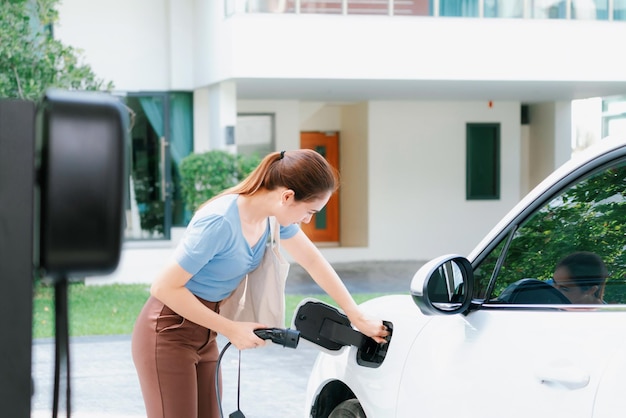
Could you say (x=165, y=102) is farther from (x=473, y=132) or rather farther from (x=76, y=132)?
(x=76, y=132)

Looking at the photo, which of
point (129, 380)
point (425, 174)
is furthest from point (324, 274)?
point (425, 174)

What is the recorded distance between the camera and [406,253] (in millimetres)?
20406

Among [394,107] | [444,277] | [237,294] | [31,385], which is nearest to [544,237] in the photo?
[444,277]

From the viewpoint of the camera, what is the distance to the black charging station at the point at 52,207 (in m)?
1.03

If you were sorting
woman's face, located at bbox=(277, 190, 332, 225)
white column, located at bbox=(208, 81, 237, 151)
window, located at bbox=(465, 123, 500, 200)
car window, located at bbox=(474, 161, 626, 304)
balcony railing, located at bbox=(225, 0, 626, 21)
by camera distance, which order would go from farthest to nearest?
1. window, located at bbox=(465, 123, 500, 200)
2. white column, located at bbox=(208, 81, 237, 151)
3. balcony railing, located at bbox=(225, 0, 626, 21)
4. woman's face, located at bbox=(277, 190, 332, 225)
5. car window, located at bbox=(474, 161, 626, 304)

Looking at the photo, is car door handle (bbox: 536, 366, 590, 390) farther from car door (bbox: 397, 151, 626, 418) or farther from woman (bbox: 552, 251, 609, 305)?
woman (bbox: 552, 251, 609, 305)

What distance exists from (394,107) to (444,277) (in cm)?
1725

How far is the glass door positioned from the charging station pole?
56.6ft

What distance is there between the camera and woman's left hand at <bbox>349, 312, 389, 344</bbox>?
3717 millimetres

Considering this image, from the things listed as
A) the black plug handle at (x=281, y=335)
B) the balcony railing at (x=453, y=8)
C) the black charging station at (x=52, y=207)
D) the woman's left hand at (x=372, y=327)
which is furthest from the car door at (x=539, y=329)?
the balcony railing at (x=453, y=8)

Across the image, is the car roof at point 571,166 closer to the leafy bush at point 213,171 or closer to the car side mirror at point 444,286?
the car side mirror at point 444,286

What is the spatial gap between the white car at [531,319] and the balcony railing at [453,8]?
12.9 meters

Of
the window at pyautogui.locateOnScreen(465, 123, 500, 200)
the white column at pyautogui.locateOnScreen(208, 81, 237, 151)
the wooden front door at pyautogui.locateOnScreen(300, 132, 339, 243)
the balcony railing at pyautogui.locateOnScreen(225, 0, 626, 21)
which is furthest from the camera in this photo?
the wooden front door at pyautogui.locateOnScreen(300, 132, 339, 243)

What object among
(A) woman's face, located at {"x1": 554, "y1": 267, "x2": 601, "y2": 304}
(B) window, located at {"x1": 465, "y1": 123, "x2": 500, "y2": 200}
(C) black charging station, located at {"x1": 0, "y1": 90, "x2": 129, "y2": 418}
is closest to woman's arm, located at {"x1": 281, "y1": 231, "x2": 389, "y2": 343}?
(A) woman's face, located at {"x1": 554, "y1": 267, "x2": 601, "y2": 304}
